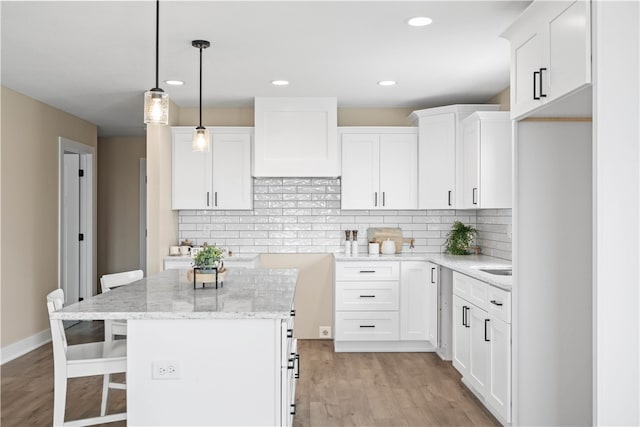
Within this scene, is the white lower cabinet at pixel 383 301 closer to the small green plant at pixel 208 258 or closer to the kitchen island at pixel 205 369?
the small green plant at pixel 208 258

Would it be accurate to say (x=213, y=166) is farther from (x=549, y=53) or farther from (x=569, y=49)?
(x=569, y=49)

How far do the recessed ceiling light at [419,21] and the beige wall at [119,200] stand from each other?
5593 mm

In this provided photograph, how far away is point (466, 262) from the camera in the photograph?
4785mm

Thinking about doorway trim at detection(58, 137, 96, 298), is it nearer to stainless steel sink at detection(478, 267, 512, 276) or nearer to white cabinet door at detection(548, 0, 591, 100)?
stainless steel sink at detection(478, 267, 512, 276)

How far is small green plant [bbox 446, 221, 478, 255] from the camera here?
5684 millimetres

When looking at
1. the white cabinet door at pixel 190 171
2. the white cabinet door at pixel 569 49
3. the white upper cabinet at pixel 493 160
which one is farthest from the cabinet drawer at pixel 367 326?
the white cabinet door at pixel 569 49

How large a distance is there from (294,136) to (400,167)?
1.13 metres

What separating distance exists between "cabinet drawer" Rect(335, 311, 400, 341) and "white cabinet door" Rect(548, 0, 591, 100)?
3200 mm

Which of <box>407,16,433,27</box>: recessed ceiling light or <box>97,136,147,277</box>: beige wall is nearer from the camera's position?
<box>407,16,433,27</box>: recessed ceiling light

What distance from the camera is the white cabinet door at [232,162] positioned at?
5766 millimetres

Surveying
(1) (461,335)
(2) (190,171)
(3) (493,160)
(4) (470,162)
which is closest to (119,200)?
(2) (190,171)

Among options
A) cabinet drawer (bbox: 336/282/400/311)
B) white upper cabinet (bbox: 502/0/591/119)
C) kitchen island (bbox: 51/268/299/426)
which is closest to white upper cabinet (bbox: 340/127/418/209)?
cabinet drawer (bbox: 336/282/400/311)
